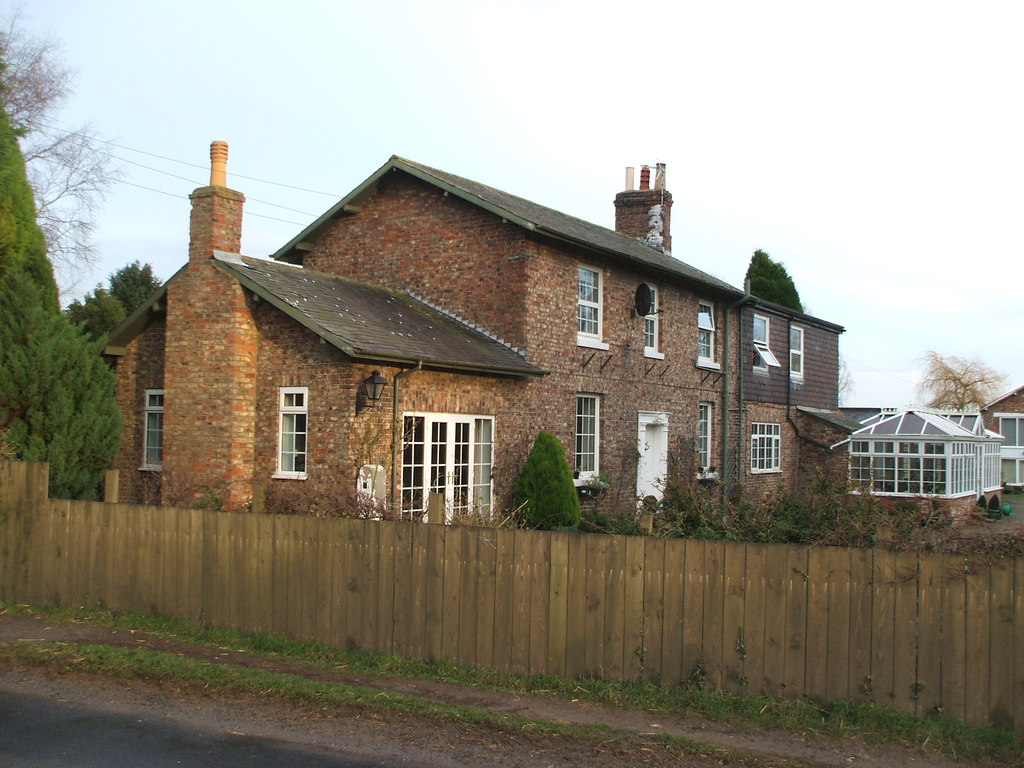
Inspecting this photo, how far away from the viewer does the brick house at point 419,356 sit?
14672mm

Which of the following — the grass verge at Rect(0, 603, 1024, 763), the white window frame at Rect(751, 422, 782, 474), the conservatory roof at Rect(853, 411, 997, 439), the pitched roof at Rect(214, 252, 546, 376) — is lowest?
the grass verge at Rect(0, 603, 1024, 763)

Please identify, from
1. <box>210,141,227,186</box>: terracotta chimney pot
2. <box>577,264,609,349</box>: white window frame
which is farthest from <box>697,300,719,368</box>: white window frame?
<box>210,141,227,186</box>: terracotta chimney pot

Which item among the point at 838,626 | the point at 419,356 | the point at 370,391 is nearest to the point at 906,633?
the point at 838,626

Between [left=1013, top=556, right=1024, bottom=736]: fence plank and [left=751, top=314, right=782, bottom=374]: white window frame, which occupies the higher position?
A: [left=751, top=314, right=782, bottom=374]: white window frame

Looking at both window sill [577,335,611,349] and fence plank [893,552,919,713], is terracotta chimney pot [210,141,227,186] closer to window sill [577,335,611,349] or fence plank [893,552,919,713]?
window sill [577,335,611,349]

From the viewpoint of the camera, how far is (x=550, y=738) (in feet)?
23.0

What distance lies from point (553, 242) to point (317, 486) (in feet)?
22.1

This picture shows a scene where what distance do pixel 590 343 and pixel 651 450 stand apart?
11.7 ft

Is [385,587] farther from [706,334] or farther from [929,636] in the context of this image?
[706,334]

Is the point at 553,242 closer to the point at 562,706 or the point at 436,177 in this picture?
the point at 436,177

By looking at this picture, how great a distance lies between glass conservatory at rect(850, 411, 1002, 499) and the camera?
87.9 ft

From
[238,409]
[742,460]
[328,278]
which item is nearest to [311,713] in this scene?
[238,409]

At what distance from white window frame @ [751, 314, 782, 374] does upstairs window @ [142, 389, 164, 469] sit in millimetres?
15255

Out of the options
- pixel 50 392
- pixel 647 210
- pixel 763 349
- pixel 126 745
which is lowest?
pixel 126 745
